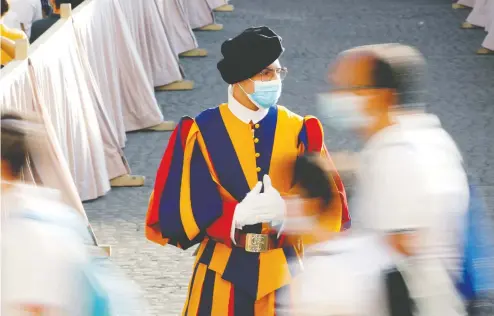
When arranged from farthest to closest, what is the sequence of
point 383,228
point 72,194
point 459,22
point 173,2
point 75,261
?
point 459,22
point 173,2
point 72,194
point 383,228
point 75,261

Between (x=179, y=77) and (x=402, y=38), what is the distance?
297cm

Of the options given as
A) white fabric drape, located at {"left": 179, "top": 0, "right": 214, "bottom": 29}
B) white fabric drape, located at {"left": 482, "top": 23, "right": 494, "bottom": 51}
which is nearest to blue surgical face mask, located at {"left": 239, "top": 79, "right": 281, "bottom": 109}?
white fabric drape, located at {"left": 482, "top": 23, "right": 494, "bottom": 51}

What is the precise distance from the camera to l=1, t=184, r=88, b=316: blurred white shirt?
3.79m

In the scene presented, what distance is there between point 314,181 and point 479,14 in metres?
8.67

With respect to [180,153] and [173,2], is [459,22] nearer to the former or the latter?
[173,2]

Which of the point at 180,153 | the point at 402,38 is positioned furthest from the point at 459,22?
the point at 180,153

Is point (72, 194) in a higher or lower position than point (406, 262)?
lower

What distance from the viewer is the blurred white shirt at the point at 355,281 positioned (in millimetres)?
4168

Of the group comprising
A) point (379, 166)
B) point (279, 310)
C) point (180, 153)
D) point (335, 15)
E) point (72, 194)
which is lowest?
point (335, 15)

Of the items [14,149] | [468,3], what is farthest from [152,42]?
[14,149]

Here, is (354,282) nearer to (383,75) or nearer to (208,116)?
(383,75)

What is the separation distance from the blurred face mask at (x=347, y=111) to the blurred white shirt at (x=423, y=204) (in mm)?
201

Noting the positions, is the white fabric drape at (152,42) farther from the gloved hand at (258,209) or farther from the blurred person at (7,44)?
the gloved hand at (258,209)

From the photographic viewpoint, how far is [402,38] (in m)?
12.7
